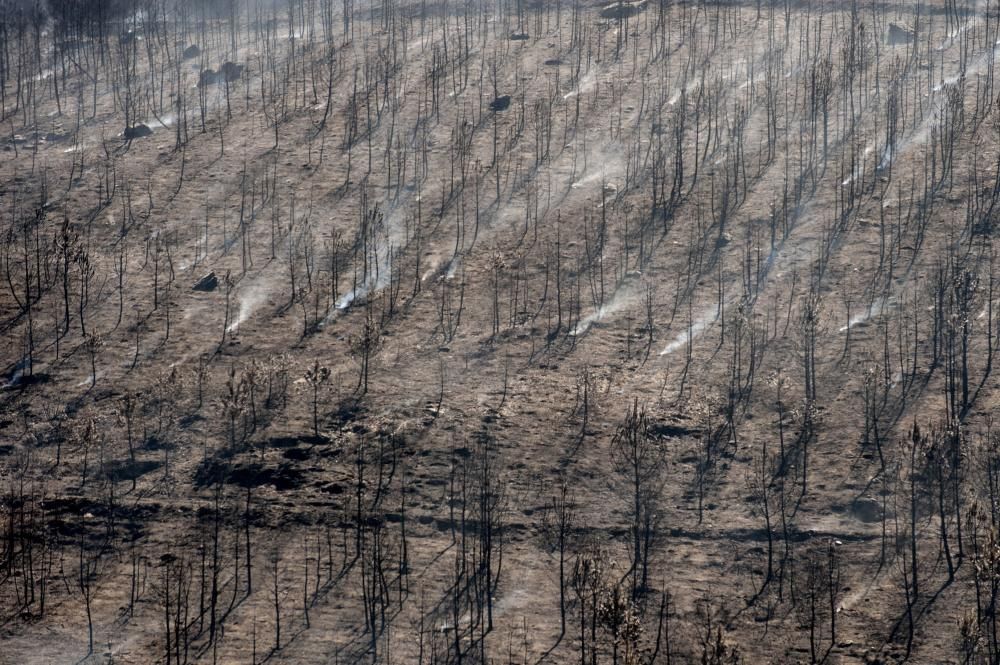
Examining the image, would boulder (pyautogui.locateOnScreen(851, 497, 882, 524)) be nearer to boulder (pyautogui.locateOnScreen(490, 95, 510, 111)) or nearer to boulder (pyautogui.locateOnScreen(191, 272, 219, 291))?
boulder (pyautogui.locateOnScreen(191, 272, 219, 291))

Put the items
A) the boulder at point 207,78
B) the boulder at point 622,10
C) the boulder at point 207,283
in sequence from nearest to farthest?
the boulder at point 207,283
the boulder at point 207,78
the boulder at point 622,10

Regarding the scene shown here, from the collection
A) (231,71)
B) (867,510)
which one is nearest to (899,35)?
(231,71)

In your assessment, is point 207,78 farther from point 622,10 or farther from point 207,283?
point 207,283

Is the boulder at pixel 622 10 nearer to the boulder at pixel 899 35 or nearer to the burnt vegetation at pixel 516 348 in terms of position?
the burnt vegetation at pixel 516 348

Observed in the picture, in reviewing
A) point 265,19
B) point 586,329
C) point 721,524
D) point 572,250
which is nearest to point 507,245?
point 572,250

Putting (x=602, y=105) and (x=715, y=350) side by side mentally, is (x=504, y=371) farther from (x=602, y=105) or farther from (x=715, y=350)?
(x=602, y=105)

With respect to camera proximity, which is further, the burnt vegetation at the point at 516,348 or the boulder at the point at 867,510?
the boulder at the point at 867,510

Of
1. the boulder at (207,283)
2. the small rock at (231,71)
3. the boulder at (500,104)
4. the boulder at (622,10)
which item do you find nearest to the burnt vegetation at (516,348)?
the boulder at (500,104)
